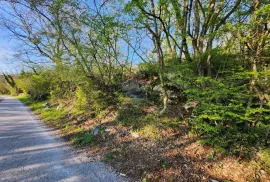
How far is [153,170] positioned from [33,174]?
2.25 meters

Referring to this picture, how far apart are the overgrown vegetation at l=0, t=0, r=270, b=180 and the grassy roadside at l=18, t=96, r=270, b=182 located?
57mm

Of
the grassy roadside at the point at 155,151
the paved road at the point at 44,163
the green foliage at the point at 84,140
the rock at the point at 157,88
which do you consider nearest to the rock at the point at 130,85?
the rock at the point at 157,88

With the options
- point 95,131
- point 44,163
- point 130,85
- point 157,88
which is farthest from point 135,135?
point 130,85

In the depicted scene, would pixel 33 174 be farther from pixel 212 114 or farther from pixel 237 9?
pixel 237 9

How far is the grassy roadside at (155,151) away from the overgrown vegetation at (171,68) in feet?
0.19

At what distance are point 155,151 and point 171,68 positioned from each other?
2331mm

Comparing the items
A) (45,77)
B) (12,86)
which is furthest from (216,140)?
(12,86)

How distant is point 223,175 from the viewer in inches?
120

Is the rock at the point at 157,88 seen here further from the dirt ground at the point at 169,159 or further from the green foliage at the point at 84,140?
the green foliage at the point at 84,140

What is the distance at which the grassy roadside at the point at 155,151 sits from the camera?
10.1ft

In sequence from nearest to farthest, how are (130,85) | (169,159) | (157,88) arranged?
(169,159)
(157,88)
(130,85)

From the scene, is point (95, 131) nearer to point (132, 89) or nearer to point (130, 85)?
point (132, 89)

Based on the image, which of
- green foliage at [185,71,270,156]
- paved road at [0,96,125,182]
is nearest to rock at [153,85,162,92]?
green foliage at [185,71,270,156]

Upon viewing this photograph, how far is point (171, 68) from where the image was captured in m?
4.86
